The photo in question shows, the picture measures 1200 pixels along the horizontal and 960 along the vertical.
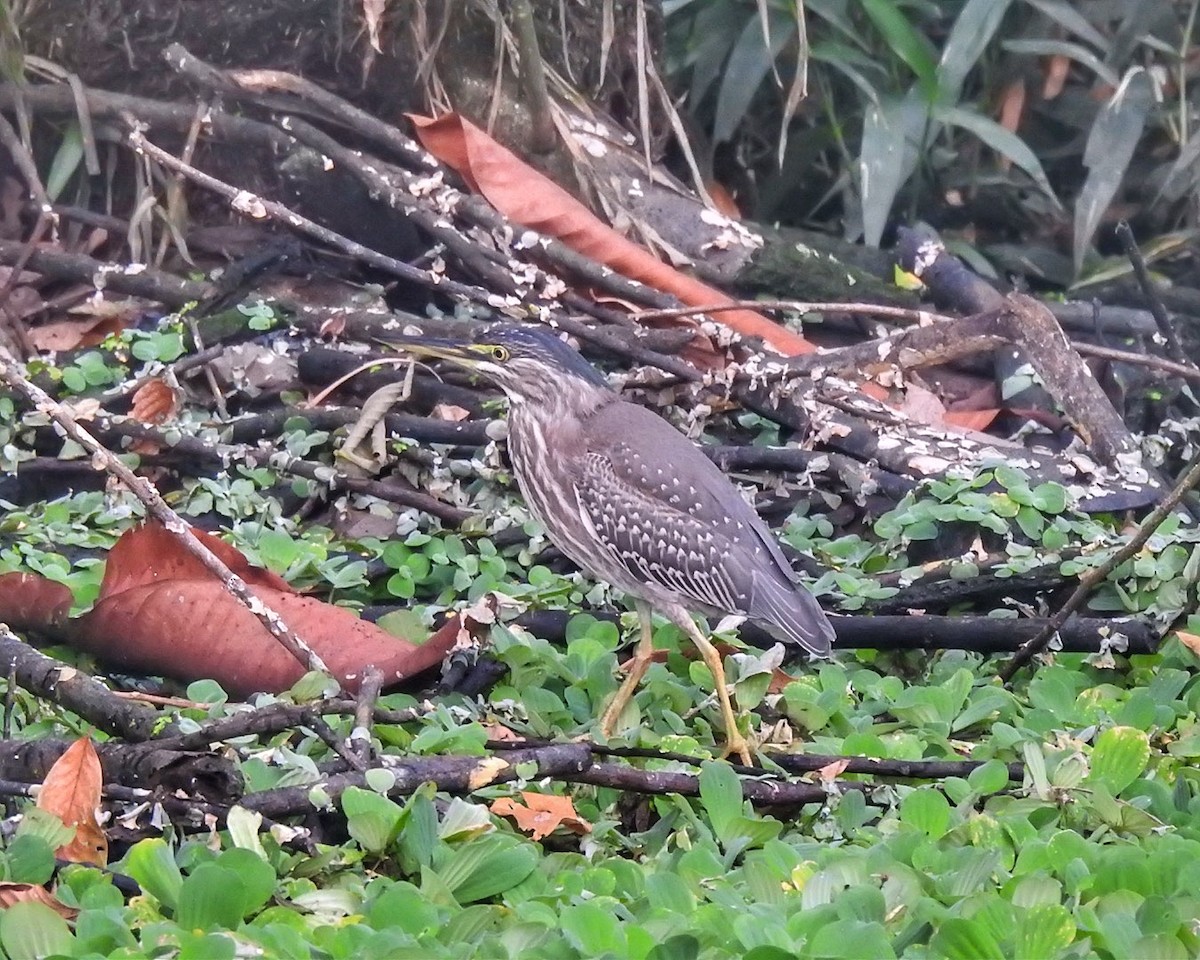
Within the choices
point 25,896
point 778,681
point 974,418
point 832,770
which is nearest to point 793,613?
point 778,681

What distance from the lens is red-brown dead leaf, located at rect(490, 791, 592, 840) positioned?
3139 millimetres

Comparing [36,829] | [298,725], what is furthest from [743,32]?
[36,829]

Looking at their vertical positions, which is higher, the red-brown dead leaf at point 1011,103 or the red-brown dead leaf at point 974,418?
the red-brown dead leaf at point 1011,103

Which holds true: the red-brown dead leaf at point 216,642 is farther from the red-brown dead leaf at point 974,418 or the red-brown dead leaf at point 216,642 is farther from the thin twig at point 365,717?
the red-brown dead leaf at point 974,418

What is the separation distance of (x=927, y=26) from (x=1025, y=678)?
4.00 metres

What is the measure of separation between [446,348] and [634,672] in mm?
1203

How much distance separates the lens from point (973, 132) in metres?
7.20

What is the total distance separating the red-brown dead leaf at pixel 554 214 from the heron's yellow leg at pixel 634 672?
170cm

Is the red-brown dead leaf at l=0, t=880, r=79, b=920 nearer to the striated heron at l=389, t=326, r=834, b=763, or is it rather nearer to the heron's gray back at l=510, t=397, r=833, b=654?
the striated heron at l=389, t=326, r=834, b=763

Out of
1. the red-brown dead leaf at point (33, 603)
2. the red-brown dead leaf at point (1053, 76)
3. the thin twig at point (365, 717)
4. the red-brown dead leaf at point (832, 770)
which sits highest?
the red-brown dead leaf at point (1053, 76)

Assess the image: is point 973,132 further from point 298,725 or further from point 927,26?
point 298,725

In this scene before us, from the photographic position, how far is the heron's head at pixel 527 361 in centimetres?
475

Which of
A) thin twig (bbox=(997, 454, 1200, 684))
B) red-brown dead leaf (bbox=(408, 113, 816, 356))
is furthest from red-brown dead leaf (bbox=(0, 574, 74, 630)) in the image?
red-brown dead leaf (bbox=(408, 113, 816, 356))

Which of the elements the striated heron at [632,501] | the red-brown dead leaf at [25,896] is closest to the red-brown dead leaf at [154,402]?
the striated heron at [632,501]
